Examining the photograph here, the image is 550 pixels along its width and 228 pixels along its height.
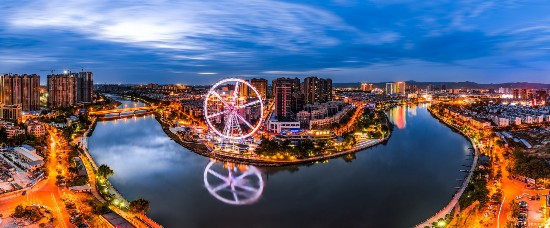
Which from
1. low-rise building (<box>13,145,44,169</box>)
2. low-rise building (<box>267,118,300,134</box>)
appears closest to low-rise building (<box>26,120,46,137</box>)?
low-rise building (<box>13,145,44,169</box>)

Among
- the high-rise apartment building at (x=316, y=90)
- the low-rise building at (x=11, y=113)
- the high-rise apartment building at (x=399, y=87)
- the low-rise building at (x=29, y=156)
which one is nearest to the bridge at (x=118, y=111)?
the low-rise building at (x=11, y=113)

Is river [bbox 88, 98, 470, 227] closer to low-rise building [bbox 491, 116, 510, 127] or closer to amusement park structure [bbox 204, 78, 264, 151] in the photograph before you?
amusement park structure [bbox 204, 78, 264, 151]

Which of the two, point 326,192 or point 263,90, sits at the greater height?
point 263,90

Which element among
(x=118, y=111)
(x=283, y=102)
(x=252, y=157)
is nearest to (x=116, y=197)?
(x=252, y=157)

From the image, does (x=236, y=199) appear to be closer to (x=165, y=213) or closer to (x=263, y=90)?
(x=165, y=213)

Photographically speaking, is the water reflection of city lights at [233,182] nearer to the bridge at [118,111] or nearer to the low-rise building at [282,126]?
the low-rise building at [282,126]

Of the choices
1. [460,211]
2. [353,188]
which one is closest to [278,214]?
[353,188]
